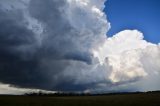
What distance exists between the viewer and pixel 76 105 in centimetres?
7531

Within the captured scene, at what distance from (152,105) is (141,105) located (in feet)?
9.21

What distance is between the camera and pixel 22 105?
74.5 metres

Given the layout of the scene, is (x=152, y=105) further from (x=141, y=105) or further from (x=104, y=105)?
(x=104, y=105)

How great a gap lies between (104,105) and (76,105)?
7545 millimetres

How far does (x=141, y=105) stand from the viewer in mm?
73625

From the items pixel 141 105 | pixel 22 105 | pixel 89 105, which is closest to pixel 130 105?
pixel 141 105

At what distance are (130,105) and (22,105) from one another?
28.7 m

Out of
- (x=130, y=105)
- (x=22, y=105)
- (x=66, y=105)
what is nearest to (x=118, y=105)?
(x=130, y=105)

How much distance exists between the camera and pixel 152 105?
7281cm

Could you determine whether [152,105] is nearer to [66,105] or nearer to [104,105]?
[104,105]

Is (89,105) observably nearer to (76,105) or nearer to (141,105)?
(76,105)

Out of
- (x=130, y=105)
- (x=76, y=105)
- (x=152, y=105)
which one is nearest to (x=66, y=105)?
(x=76, y=105)

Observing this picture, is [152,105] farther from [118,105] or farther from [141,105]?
[118,105]

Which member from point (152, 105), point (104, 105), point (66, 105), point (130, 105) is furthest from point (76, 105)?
point (152, 105)
